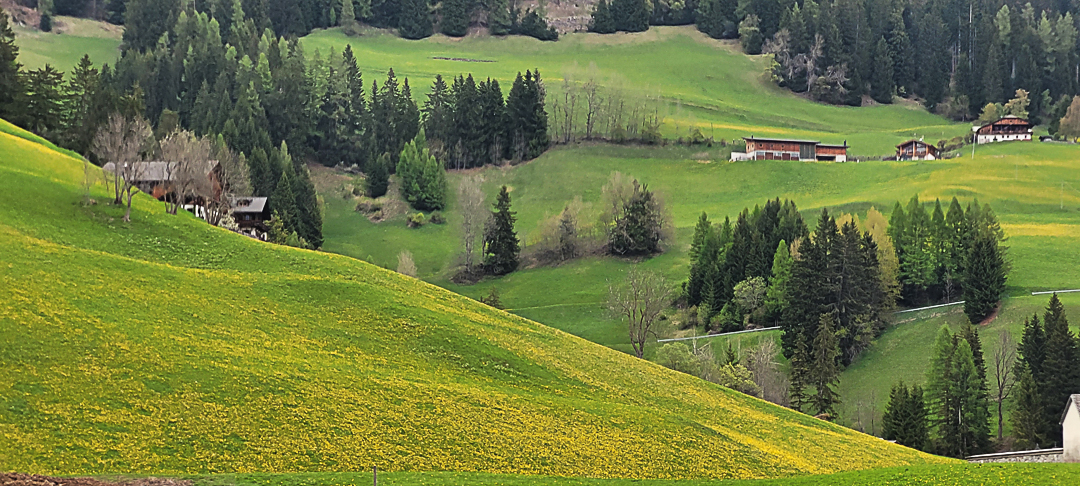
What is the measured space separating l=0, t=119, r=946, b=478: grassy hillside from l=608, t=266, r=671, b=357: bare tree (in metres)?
37.0

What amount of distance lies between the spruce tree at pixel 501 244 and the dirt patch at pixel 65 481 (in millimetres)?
108531

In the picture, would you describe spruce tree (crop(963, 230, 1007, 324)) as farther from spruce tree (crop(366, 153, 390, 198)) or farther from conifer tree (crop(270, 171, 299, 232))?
spruce tree (crop(366, 153, 390, 198))

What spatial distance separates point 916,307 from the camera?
12388 centimetres

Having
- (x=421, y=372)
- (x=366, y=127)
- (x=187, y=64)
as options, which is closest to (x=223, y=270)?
(x=421, y=372)

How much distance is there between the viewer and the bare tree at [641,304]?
109438mm

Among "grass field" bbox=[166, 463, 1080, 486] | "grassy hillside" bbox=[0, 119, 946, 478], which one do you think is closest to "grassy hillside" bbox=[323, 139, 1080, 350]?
"grassy hillside" bbox=[0, 119, 946, 478]

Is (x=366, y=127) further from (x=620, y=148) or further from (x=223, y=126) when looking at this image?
(x=620, y=148)

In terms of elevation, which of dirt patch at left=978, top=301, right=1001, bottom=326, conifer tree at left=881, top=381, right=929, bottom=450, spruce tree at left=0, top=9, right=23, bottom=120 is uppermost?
spruce tree at left=0, top=9, right=23, bottom=120

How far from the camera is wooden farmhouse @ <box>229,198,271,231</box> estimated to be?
124438mm

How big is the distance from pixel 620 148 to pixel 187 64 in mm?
74919

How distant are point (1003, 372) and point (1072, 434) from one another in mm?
20907

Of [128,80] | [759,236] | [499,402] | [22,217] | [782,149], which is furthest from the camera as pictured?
[128,80]

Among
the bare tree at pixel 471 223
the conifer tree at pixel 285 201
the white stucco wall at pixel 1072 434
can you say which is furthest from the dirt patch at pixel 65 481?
the conifer tree at pixel 285 201

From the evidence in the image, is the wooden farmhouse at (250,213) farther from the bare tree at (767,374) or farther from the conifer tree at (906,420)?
the conifer tree at (906,420)
